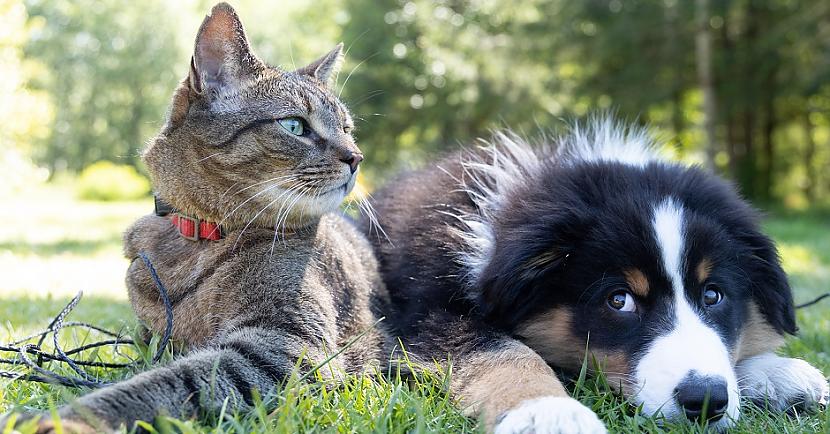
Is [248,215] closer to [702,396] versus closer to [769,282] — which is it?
[702,396]

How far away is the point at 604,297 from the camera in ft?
9.52

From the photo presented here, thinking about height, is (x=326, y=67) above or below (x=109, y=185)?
above

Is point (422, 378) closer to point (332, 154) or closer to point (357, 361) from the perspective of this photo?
point (357, 361)

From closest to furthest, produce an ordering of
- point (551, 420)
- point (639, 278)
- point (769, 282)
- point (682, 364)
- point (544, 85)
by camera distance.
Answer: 1. point (551, 420)
2. point (682, 364)
3. point (639, 278)
4. point (769, 282)
5. point (544, 85)

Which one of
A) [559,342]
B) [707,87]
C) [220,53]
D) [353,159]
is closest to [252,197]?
[353,159]

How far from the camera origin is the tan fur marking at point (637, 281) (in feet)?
9.27

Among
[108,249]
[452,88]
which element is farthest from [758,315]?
[452,88]

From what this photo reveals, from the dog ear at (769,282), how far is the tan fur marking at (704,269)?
38 cm

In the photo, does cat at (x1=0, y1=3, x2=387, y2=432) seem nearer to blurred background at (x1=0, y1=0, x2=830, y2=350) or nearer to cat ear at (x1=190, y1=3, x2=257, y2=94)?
cat ear at (x1=190, y1=3, x2=257, y2=94)

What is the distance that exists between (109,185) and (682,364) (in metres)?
26.6

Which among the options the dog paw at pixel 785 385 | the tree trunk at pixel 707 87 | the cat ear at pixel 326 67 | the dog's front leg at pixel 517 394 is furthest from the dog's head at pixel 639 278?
the tree trunk at pixel 707 87

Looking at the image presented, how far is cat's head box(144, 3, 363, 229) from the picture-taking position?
Answer: 9.71 ft

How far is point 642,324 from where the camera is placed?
2770 millimetres

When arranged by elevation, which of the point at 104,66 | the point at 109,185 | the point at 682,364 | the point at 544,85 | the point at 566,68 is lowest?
the point at 109,185
